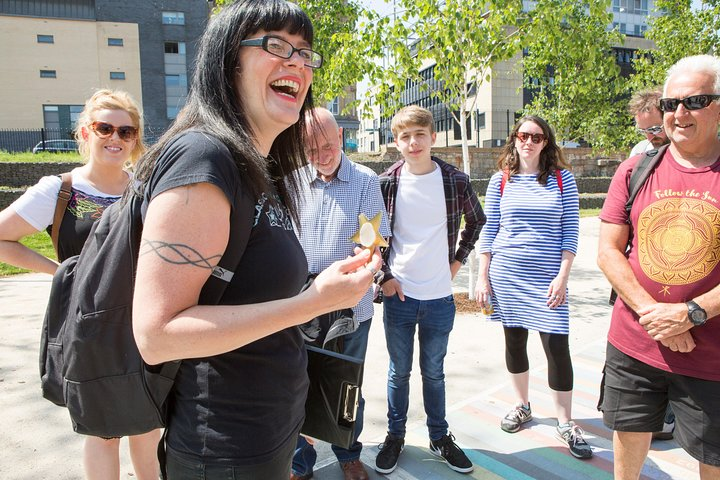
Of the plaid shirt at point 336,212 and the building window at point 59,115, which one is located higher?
the building window at point 59,115

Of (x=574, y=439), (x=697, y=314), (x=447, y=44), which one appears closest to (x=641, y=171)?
(x=697, y=314)

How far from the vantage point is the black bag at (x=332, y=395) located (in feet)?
5.59

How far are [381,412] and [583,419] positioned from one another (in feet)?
4.56

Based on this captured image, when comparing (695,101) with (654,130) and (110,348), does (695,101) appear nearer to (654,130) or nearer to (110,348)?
(654,130)

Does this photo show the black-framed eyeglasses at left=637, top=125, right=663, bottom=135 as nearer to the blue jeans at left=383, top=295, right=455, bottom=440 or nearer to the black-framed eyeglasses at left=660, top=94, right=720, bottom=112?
the black-framed eyeglasses at left=660, top=94, right=720, bottom=112

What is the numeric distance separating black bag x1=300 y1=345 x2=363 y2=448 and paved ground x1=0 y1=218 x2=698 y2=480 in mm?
1291

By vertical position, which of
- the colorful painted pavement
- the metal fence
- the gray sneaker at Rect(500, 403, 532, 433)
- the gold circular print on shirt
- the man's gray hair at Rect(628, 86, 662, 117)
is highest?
the metal fence

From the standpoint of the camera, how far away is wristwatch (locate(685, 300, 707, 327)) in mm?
2027

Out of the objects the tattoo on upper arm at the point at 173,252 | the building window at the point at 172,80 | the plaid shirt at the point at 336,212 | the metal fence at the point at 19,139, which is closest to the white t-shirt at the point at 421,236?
the plaid shirt at the point at 336,212

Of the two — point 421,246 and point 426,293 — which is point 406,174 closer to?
point 421,246

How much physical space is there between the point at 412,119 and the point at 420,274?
961 mm

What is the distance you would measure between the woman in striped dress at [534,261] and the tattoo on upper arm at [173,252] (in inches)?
102

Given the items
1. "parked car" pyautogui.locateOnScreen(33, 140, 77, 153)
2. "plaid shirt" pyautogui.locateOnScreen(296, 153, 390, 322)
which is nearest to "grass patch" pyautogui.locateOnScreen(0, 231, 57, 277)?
"plaid shirt" pyautogui.locateOnScreen(296, 153, 390, 322)

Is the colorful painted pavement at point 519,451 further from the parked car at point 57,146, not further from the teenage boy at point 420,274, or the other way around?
the parked car at point 57,146
